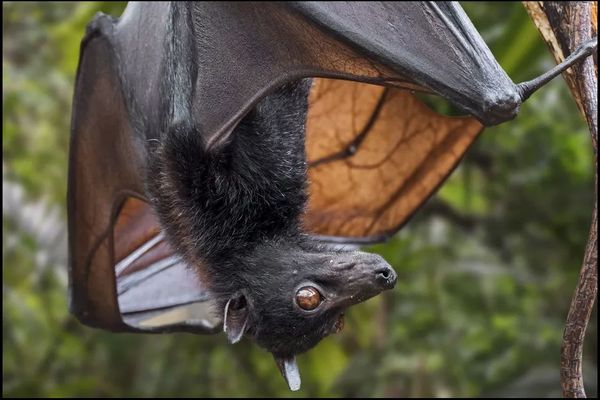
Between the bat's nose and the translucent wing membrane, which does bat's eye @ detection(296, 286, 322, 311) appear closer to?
the bat's nose

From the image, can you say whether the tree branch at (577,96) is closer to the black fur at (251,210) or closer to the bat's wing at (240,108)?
the bat's wing at (240,108)

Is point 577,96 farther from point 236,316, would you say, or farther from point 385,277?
point 236,316

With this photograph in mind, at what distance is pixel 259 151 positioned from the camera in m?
2.90

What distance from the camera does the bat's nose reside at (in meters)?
2.45

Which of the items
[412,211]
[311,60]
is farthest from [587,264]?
[412,211]

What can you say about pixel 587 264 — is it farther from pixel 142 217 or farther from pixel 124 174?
pixel 142 217

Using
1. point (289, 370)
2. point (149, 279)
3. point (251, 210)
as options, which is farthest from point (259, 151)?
point (149, 279)

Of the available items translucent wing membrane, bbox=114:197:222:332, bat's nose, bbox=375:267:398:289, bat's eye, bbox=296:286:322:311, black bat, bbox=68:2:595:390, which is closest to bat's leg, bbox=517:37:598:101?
black bat, bbox=68:2:595:390

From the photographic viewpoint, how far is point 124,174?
3152mm

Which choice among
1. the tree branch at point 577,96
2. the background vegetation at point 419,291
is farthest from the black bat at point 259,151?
the background vegetation at point 419,291

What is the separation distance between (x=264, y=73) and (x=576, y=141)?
2048 mm

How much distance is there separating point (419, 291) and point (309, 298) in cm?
199

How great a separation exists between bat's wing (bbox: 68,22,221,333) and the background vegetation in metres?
0.75

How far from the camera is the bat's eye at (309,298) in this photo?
2.63 meters
